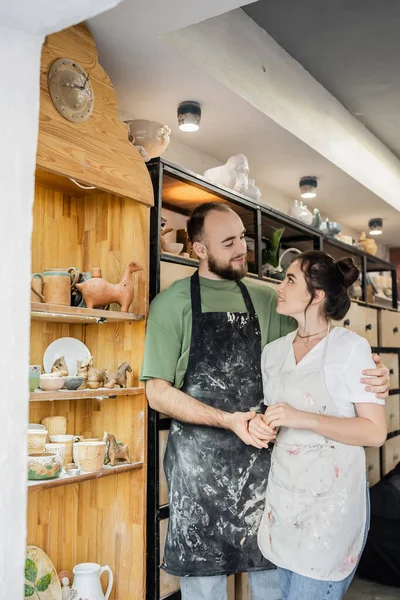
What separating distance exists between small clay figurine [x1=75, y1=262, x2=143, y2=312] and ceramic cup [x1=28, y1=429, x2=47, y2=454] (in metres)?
0.52

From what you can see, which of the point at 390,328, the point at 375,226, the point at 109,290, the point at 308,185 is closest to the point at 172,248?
the point at 109,290

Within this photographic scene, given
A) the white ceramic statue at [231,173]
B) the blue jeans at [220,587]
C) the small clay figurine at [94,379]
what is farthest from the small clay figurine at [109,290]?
the blue jeans at [220,587]

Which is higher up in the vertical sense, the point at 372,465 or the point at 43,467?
the point at 43,467

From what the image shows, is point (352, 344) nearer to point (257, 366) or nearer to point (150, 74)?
point (257, 366)

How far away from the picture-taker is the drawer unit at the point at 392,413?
5.26 m

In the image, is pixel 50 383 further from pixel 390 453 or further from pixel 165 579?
pixel 390 453

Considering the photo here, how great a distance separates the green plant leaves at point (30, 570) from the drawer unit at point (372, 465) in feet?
10.6

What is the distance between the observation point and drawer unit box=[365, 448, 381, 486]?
15.8 feet

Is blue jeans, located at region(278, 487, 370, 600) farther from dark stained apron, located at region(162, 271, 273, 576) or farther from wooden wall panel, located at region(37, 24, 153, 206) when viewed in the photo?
wooden wall panel, located at region(37, 24, 153, 206)

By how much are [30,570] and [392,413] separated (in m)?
4.00

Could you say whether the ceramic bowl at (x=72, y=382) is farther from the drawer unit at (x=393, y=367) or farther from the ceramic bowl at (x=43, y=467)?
the drawer unit at (x=393, y=367)

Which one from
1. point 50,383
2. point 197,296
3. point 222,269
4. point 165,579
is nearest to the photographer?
point 50,383

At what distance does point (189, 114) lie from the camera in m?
3.09

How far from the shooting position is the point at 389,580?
3.74 meters
